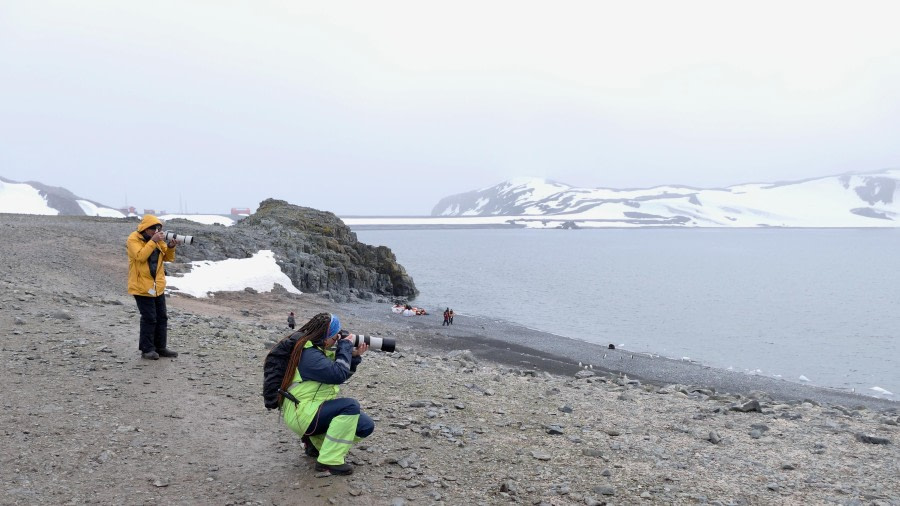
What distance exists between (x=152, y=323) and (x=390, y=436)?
488 centimetres

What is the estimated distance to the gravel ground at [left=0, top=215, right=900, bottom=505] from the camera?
6762 millimetres

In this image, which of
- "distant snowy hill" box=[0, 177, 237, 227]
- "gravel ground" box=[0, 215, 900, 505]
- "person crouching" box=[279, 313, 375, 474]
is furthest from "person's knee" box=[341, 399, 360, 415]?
"distant snowy hill" box=[0, 177, 237, 227]

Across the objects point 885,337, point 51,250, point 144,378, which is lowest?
point 885,337

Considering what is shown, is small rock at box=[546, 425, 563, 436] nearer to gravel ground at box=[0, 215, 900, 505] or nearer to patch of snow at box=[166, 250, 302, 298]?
gravel ground at box=[0, 215, 900, 505]

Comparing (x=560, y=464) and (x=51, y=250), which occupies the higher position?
(x=51, y=250)

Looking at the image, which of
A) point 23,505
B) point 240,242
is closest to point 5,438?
point 23,505

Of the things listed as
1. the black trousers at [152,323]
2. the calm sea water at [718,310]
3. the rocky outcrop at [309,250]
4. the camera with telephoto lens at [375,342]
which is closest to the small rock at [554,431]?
the camera with telephoto lens at [375,342]

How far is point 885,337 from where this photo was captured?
36.1 metres

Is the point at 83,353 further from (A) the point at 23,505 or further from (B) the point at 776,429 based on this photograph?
(B) the point at 776,429

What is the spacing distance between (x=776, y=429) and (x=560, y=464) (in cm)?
530

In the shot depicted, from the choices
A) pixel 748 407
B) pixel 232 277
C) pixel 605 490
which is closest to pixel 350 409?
pixel 605 490

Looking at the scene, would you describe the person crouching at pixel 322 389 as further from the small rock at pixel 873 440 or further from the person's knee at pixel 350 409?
the small rock at pixel 873 440

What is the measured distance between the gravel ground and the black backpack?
0.97 metres

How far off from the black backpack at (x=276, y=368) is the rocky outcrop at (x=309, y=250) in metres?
23.2
